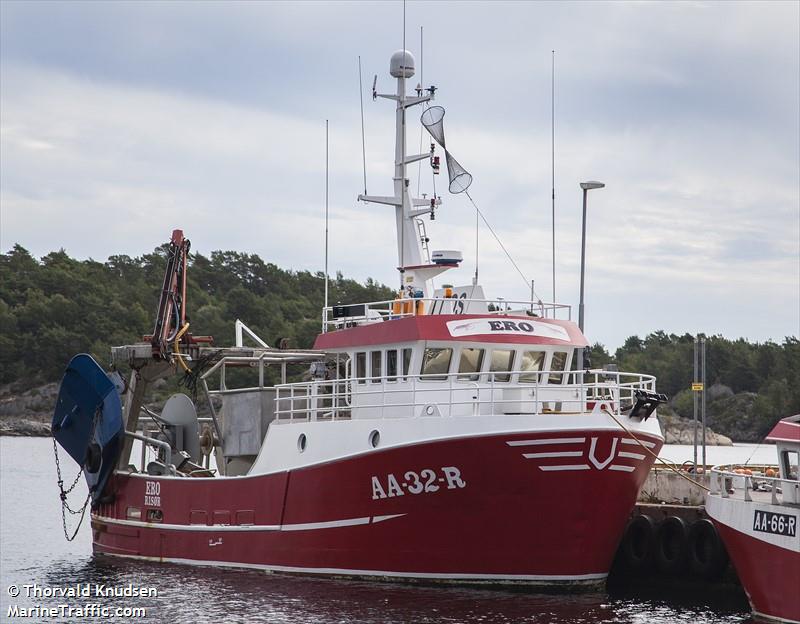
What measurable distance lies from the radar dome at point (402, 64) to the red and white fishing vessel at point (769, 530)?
36.6 ft

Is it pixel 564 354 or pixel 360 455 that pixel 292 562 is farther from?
pixel 564 354

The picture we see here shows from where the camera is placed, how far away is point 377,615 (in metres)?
20.4

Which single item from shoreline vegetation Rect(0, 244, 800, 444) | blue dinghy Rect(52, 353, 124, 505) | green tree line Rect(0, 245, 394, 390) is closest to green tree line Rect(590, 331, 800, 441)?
shoreline vegetation Rect(0, 244, 800, 444)

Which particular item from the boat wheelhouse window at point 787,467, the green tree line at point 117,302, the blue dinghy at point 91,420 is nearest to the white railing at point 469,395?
the boat wheelhouse window at point 787,467

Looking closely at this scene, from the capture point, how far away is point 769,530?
1969 centimetres

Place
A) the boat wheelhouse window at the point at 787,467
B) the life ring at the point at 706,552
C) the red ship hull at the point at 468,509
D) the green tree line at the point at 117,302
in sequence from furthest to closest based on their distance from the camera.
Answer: the green tree line at the point at 117,302 → the life ring at the point at 706,552 → the red ship hull at the point at 468,509 → the boat wheelhouse window at the point at 787,467

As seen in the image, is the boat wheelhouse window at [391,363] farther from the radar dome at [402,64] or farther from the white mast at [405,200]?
the radar dome at [402,64]

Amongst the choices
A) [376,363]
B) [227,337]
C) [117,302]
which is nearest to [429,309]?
[376,363]

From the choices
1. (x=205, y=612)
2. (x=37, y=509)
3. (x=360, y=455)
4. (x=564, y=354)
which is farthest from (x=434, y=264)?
(x=37, y=509)

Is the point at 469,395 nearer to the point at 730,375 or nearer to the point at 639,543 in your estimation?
the point at 639,543

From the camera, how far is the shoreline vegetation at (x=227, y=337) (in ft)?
326

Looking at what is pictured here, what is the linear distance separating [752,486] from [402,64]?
38.6ft

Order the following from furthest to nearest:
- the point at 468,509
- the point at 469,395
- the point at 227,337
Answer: the point at 227,337 → the point at 469,395 → the point at 468,509

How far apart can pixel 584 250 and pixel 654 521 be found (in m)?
7.25
